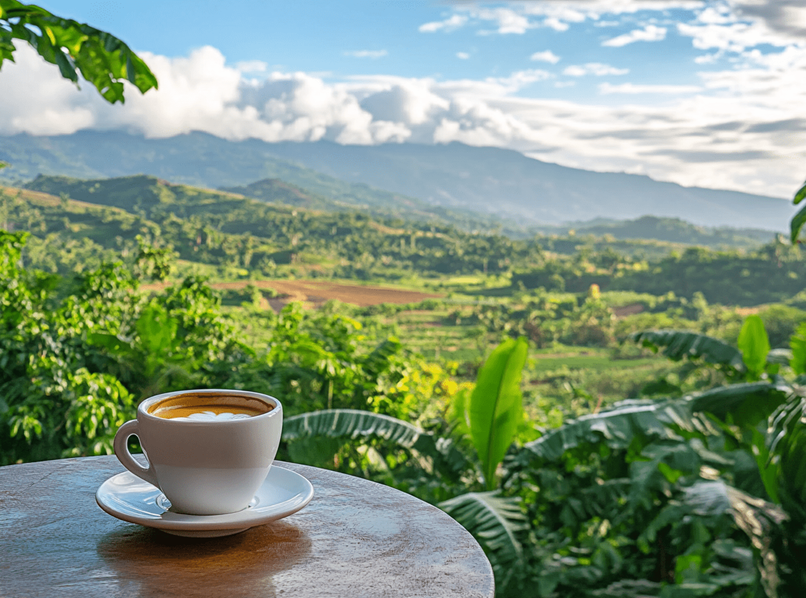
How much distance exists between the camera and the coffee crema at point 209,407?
593 mm

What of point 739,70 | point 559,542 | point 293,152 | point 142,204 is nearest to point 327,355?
point 559,542

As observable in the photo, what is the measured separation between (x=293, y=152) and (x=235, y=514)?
77335 millimetres

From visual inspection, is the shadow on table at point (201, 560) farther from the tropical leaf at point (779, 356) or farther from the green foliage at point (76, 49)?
the tropical leaf at point (779, 356)

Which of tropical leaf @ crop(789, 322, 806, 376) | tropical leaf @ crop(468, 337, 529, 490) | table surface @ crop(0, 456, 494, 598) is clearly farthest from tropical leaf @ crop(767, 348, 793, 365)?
table surface @ crop(0, 456, 494, 598)

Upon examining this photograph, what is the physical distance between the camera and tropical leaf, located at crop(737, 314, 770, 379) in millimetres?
2676

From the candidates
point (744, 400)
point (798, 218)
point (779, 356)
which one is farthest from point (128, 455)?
point (779, 356)

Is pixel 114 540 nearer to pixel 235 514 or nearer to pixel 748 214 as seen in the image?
pixel 235 514

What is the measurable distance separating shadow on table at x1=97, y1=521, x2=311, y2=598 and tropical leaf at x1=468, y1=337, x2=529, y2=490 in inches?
66.9

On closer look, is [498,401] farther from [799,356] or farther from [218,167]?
[218,167]

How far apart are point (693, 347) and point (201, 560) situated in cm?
254

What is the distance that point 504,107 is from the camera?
61.4 meters

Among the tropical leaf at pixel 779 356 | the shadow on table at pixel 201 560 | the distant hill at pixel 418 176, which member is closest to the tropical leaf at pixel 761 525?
the shadow on table at pixel 201 560

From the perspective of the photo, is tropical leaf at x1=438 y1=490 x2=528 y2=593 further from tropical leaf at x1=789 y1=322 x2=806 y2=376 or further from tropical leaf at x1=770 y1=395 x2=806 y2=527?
tropical leaf at x1=789 y1=322 x2=806 y2=376

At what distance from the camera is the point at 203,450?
21.4 inches
